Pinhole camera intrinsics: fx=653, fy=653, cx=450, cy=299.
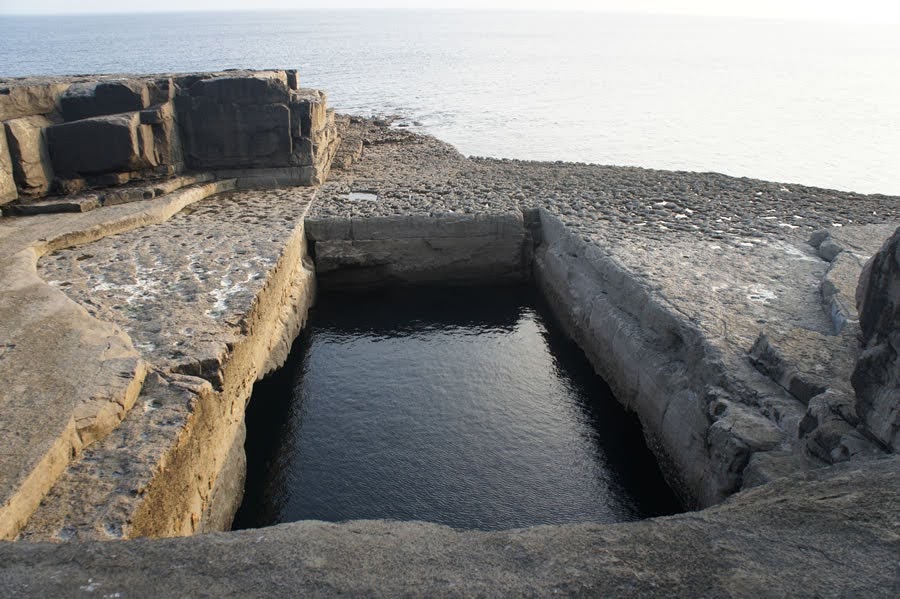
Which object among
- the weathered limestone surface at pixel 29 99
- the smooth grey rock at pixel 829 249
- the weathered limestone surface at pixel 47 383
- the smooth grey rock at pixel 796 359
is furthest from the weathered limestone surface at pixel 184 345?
the smooth grey rock at pixel 829 249

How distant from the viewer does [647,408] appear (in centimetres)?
729

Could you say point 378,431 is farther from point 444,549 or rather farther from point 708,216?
point 708,216

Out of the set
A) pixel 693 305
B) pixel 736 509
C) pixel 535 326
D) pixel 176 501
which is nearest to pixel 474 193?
pixel 535 326

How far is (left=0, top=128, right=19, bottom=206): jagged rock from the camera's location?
1016 centimetres

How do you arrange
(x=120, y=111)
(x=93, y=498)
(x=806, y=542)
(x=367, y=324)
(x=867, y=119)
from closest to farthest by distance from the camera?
(x=806, y=542) < (x=93, y=498) < (x=367, y=324) < (x=120, y=111) < (x=867, y=119)

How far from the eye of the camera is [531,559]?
3.04 m

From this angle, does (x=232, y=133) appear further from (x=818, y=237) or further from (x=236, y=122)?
(x=818, y=237)

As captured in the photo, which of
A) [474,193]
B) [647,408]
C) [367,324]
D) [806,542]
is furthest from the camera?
[474,193]

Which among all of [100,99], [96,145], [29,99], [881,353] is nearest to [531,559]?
[881,353]

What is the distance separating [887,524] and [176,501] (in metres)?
4.53

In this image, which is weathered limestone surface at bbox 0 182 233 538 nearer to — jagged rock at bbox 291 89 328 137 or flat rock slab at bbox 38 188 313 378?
flat rock slab at bbox 38 188 313 378

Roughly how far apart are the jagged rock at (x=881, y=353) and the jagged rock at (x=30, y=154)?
11.7 metres

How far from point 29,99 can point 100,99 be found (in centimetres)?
115

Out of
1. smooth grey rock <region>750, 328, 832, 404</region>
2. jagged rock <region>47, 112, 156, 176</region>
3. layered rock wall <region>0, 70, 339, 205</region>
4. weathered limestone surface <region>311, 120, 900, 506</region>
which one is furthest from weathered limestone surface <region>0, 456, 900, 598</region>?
jagged rock <region>47, 112, 156, 176</region>
